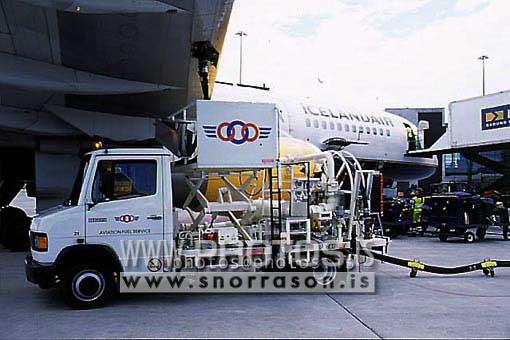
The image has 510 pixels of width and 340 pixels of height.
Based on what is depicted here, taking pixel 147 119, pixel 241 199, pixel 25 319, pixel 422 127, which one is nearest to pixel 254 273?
pixel 241 199

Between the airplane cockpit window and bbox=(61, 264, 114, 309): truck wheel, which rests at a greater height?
the airplane cockpit window

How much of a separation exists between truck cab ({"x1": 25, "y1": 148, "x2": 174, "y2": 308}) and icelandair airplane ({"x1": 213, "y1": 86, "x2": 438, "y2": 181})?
1138 cm

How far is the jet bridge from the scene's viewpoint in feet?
80.4

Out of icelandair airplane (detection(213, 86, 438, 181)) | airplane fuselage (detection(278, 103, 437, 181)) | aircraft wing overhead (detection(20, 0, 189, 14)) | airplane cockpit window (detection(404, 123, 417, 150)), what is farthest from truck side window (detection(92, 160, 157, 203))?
airplane cockpit window (detection(404, 123, 417, 150))

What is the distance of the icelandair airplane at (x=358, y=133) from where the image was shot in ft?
75.1

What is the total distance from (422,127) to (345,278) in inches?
956

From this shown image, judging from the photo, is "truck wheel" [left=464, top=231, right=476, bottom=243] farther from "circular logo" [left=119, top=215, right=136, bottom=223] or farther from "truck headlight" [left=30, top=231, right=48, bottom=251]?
"truck headlight" [left=30, top=231, right=48, bottom=251]

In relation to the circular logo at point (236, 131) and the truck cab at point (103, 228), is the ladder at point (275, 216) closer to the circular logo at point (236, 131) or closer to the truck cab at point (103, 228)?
the circular logo at point (236, 131)

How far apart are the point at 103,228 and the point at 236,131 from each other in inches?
106

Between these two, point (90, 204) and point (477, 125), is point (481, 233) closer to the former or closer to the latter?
point (477, 125)

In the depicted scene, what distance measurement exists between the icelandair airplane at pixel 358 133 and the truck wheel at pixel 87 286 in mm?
12087

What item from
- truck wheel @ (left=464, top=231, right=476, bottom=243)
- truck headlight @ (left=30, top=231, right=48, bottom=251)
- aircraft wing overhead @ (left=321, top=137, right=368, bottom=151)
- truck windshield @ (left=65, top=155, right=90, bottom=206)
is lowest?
truck wheel @ (left=464, top=231, right=476, bottom=243)

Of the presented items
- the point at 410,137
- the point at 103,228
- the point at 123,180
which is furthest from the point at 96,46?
the point at 410,137

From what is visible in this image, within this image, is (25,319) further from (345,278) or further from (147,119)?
(147,119)
